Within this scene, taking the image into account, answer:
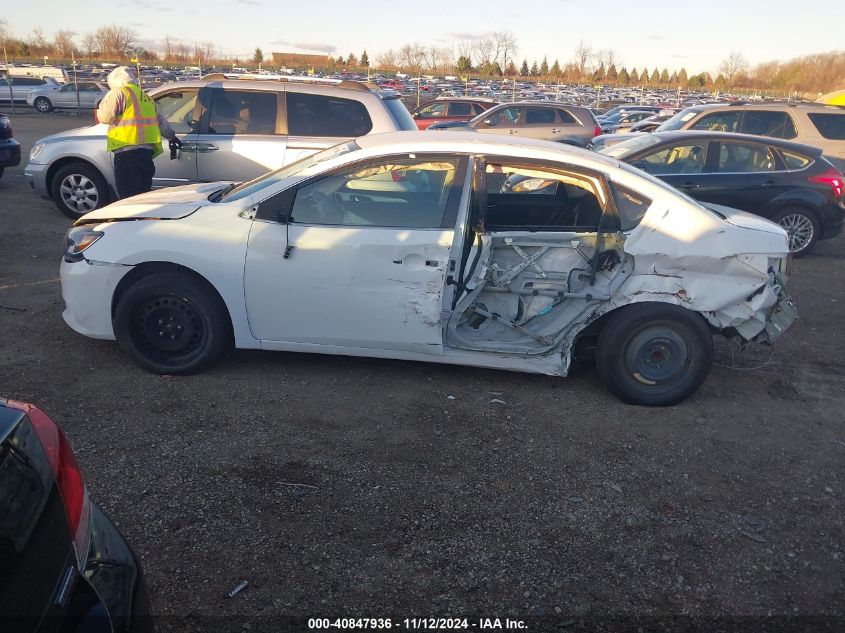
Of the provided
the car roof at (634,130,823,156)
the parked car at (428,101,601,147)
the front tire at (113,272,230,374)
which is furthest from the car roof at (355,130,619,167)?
the parked car at (428,101,601,147)

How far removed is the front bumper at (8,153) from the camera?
1120cm

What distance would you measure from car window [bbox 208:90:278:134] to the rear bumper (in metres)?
7.29

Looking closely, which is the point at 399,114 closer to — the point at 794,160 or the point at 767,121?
the point at 794,160

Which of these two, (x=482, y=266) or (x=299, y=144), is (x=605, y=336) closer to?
(x=482, y=266)

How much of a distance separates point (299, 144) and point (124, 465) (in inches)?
221

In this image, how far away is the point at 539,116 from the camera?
1756cm

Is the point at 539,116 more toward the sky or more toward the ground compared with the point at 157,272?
more toward the sky

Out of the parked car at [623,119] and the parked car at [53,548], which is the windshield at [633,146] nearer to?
the parked car at [53,548]

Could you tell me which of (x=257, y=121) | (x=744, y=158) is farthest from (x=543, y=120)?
(x=257, y=121)

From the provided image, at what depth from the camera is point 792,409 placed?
16.3ft

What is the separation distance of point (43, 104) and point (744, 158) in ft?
97.8

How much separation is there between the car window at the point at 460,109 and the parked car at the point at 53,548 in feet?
62.4

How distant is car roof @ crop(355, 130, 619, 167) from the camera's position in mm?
4844

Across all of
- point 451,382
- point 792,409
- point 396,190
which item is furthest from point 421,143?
point 792,409
